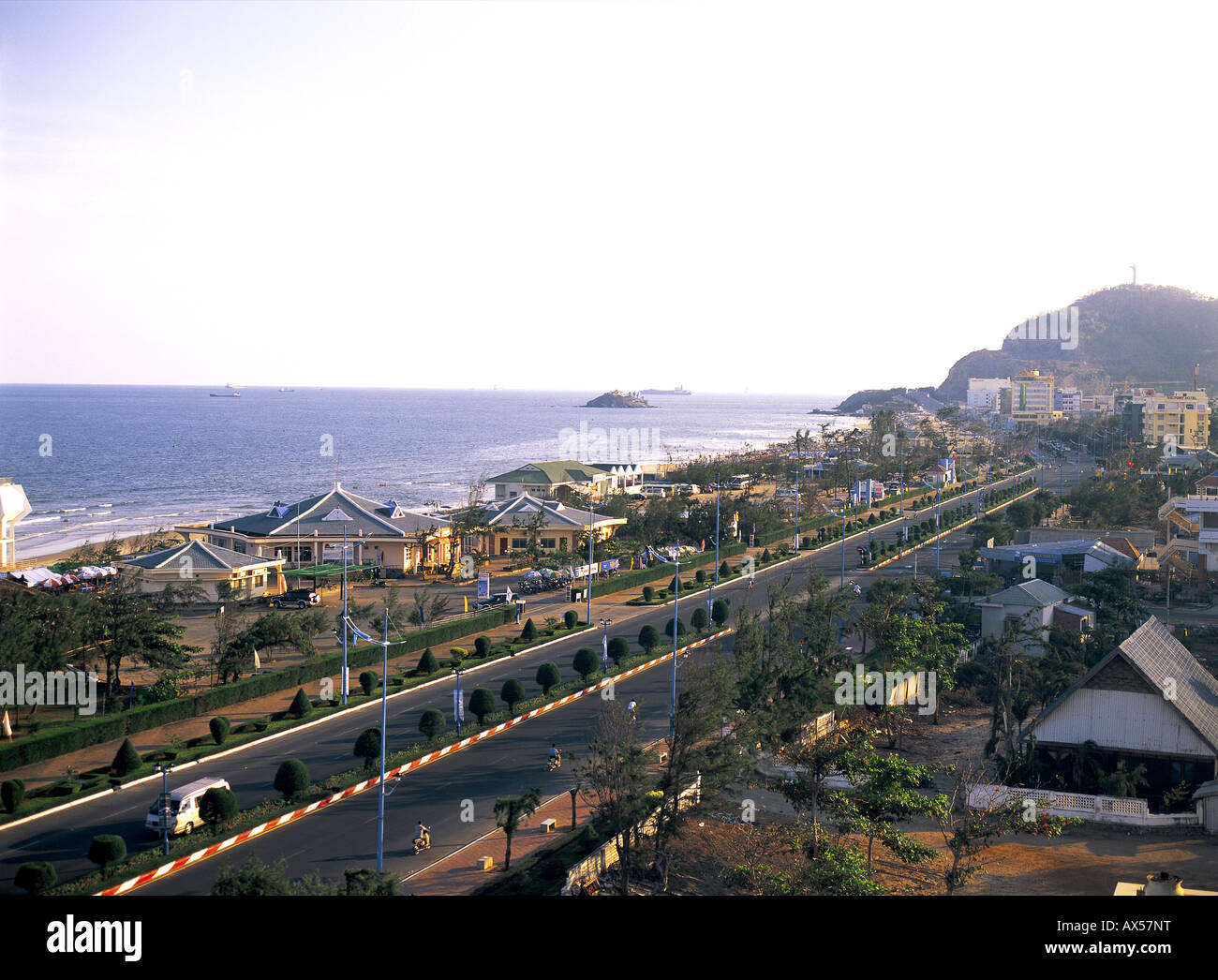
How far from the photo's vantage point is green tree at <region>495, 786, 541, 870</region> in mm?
15352

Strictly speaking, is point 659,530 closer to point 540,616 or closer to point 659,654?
point 540,616

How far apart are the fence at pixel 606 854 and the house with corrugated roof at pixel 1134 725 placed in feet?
26.7

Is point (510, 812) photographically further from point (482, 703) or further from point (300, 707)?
point (300, 707)

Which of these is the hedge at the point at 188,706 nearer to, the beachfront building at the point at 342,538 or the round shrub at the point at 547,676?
the round shrub at the point at 547,676

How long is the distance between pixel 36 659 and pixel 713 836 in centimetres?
1593

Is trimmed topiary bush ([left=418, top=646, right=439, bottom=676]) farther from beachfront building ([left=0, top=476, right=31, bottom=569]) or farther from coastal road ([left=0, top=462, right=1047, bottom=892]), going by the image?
beachfront building ([left=0, top=476, right=31, bottom=569])

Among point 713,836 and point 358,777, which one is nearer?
point 713,836

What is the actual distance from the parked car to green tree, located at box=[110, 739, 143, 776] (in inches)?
707

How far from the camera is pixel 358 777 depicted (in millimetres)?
19500

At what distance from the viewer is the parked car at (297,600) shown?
3794cm

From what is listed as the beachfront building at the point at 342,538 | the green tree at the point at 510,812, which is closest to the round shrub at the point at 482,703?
the green tree at the point at 510,812

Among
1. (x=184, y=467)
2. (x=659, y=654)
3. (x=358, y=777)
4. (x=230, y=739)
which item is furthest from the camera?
(x=184, y=467)
